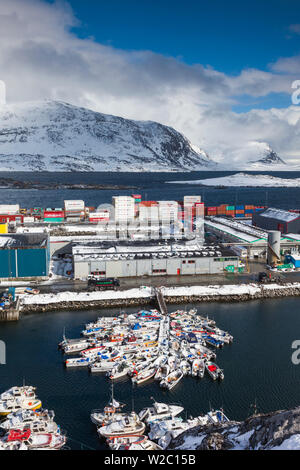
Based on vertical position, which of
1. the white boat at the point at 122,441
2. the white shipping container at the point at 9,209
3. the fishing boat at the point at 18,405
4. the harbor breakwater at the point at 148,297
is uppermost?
the white shipping container at the point at 9,209

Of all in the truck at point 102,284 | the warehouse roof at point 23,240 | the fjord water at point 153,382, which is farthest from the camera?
the warehouse roof at point 23,240

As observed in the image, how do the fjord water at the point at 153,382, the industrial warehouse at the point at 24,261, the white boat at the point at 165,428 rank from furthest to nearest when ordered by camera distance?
the industrial warehouse at the point at 24,261 → the fjord water at the point at 153,382 → the white boat at the point at 165,428

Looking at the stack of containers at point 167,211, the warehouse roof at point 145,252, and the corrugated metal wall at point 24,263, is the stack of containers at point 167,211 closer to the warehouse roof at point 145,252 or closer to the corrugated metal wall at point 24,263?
the warehouse roof at point 145,252

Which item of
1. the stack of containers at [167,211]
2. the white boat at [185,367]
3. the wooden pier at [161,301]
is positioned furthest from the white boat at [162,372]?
the stack of containers at [167,211]

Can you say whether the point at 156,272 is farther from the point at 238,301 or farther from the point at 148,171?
the point at 148,171

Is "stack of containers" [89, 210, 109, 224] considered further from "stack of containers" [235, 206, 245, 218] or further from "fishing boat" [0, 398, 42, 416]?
"fishing boat" [0, 398, 42, 416]

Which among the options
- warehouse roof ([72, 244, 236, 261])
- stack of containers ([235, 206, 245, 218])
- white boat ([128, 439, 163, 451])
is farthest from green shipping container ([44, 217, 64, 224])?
white boat ([128, 439, 163, 451])
